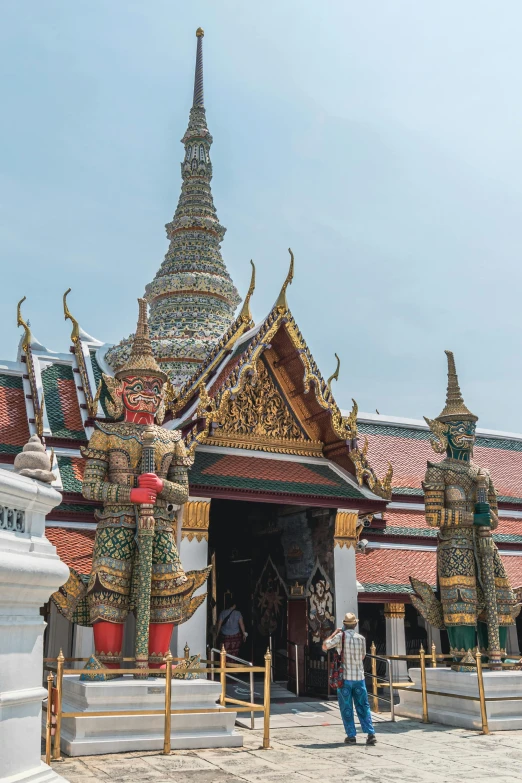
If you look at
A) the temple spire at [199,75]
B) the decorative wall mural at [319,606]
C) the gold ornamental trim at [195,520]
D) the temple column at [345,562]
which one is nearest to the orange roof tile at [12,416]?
the gold ornamental trim at [195,520]

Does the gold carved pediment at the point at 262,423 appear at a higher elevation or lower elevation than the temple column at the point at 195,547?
higher

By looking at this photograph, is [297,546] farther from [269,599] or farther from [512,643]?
[512,643]

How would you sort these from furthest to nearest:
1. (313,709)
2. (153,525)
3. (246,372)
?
(246,372) < (313,709) < (153,525)

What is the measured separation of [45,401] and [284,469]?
14.5 ft

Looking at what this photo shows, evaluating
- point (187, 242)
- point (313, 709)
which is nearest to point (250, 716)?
point (313, 709)

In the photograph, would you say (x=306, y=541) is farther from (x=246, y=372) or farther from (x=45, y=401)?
(x=45, y=401)

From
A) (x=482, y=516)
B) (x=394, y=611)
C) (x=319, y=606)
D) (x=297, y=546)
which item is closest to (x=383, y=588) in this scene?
(x=394, y=611)

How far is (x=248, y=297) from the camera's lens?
11.3m

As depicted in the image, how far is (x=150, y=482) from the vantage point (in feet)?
26.2

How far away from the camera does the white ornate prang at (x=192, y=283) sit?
16.6 metres

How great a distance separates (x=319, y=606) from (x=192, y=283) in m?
8.99

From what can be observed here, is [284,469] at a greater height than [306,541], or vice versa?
[284,469]

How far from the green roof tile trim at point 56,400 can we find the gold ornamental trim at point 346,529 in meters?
4.14

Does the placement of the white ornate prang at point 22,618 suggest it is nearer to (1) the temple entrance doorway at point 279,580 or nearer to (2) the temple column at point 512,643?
(1) the temple entrance doorway at point 279,580
